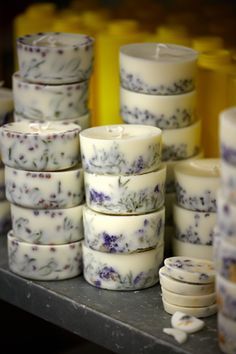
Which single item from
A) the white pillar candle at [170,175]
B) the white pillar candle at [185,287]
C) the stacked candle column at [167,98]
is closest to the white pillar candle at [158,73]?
the stacked candle column at [167,98]

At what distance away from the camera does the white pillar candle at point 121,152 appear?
144cm

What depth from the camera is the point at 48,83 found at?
1590mm

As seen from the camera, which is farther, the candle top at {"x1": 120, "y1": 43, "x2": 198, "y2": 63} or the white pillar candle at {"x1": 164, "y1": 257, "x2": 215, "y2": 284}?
the candle top at {"x1": 120, "y1": 43, "x2": 198, "y2": 63}

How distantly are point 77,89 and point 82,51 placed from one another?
6 centimetres

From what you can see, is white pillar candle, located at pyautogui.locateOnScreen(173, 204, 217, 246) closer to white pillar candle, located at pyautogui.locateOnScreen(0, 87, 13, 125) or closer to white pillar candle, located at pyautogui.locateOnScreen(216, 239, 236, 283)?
white pillar candle, located at pyautogui.locateOnScreen(216, 239, 236, 283)

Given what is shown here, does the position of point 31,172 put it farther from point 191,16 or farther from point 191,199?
point 191,16

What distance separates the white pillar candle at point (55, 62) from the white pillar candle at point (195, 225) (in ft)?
0.91

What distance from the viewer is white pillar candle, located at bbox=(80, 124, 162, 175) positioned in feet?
4.72

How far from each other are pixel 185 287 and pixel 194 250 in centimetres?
15

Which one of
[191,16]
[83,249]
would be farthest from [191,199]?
[191,16]

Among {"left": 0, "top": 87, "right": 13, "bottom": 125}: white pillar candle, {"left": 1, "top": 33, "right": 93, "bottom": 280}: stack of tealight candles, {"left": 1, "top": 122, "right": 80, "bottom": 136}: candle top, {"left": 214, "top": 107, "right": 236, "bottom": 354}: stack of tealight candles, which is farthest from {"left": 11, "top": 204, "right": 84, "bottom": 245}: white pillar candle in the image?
{"left": 214, "top": 107, "right": 236, "bottom": 354}: stack of tealight candles

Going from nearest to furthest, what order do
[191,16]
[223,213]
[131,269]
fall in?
[223,213]
[131,269]
[191,16]

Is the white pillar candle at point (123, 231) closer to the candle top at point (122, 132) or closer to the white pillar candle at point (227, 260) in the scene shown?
the candle top at point (122, 132)

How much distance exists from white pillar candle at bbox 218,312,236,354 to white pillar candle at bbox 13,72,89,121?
19.5 inches
